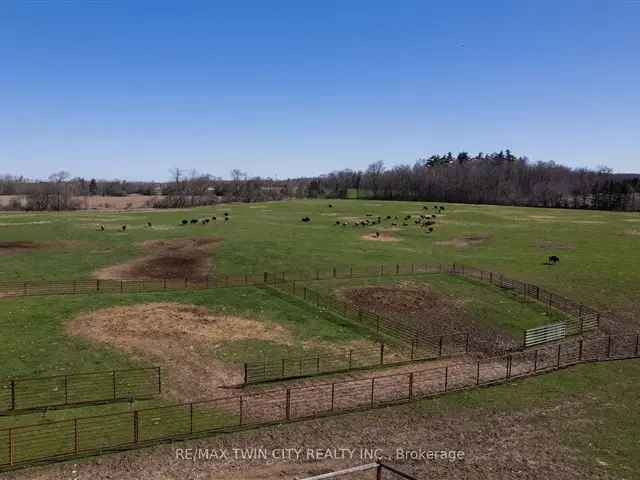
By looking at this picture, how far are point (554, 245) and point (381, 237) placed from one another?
24528 millimetres

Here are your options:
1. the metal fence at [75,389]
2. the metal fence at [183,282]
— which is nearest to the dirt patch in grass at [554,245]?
the metal fence at [183,282]

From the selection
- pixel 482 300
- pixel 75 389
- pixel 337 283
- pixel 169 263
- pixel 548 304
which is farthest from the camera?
pixel 169 263

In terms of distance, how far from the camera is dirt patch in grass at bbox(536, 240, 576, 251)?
2704 inches

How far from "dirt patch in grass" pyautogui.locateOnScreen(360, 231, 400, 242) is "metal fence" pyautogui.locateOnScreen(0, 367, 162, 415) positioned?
174 feet

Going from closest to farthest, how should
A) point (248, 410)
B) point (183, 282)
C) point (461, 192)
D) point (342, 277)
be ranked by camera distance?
point (248, 410) → point (183, 282) → point (342, 277) → point (461, 192)

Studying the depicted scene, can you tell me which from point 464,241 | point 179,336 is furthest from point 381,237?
point 179,336

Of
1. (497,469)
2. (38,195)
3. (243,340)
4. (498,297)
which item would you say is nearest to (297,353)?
(243,340)

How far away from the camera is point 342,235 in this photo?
79.1 meters

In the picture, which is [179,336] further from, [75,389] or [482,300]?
[482,300]

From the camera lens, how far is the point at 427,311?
131 feet

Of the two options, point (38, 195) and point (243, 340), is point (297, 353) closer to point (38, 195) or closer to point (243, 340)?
point (243, 340)

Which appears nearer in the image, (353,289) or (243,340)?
(243,340)

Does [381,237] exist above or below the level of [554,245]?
below

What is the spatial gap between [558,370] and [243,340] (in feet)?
61.6
